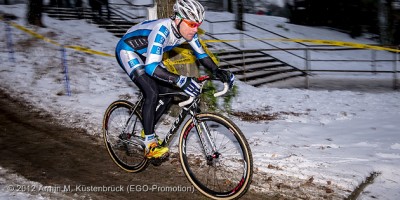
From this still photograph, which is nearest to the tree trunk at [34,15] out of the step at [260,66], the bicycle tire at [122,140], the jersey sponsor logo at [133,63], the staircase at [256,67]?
the staircase at [256,67]

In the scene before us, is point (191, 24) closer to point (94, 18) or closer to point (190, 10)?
point (190, 10)

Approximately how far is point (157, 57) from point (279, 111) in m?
5.44

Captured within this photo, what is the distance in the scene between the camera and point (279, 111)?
30.8 feet

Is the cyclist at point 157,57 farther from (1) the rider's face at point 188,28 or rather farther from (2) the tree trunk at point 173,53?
(2) the tree trunk at point 173,53

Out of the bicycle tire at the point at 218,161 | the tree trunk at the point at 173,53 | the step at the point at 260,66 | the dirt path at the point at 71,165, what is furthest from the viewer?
the step at the point at 260,66

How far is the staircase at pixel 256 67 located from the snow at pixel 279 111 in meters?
1.03

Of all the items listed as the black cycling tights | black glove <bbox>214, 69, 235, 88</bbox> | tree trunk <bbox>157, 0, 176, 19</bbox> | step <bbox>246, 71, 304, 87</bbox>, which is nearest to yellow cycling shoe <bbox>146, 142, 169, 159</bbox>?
the black cycling tights

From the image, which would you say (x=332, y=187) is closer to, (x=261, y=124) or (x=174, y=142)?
(x=174, y=142)

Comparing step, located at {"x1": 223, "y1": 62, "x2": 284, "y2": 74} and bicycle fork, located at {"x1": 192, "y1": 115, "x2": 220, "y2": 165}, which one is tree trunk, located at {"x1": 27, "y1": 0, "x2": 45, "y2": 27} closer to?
step, located at {"x1": 223, "y1": 62, "x2": 284, "y2": 74}

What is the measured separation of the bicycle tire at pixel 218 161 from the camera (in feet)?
13.9

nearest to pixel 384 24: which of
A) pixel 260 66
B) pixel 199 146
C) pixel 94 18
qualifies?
pixel 260 66

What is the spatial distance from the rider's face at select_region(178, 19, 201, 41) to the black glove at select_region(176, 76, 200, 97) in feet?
1.92

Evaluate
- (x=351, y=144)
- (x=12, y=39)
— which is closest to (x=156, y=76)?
(x=351, y=144)

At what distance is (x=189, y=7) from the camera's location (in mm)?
4355
